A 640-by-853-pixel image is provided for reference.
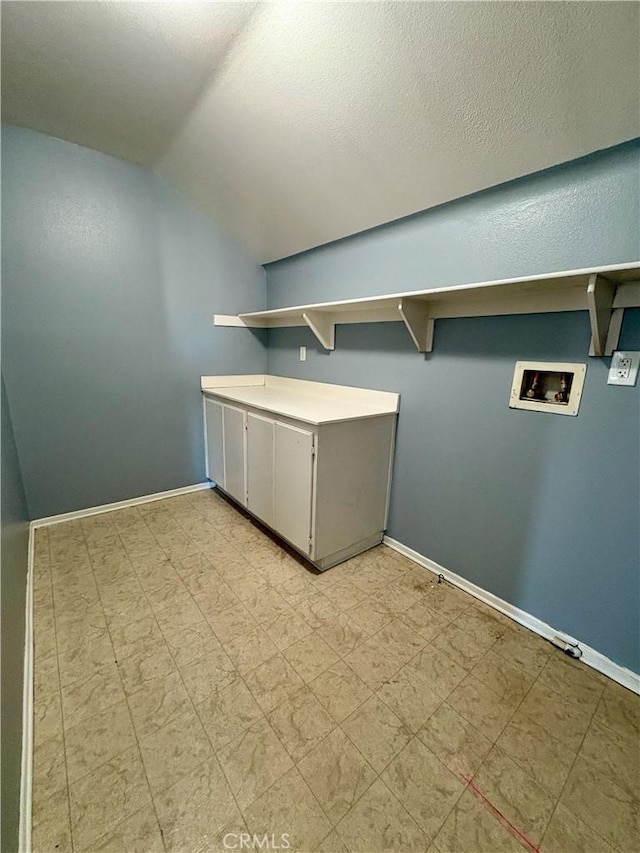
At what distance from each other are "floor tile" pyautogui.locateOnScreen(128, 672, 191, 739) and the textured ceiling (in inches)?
98.5

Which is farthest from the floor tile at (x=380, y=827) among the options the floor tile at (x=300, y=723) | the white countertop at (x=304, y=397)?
the white countertop at (x=304, y=397)

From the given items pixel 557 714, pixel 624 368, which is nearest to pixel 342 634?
pixel 557 714

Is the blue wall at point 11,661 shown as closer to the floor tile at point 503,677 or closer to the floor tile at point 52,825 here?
the floor tile at point 52,825

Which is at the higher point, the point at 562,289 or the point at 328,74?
the point at 328,74

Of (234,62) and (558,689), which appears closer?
(558,689)

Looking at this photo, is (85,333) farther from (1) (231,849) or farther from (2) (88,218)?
(1) (231,849)

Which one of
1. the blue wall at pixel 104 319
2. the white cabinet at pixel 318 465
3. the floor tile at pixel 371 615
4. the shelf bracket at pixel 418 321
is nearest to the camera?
the floor tile at pixel 371 615

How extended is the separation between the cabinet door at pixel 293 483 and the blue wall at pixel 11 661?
127cm

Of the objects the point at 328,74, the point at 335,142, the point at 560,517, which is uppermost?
the point at 328,74

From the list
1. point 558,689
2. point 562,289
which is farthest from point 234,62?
point 558,689

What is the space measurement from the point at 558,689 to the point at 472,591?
53 cm

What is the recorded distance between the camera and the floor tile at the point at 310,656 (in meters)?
1.38

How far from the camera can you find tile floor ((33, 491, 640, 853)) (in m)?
0.93

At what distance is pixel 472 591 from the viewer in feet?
6.00
